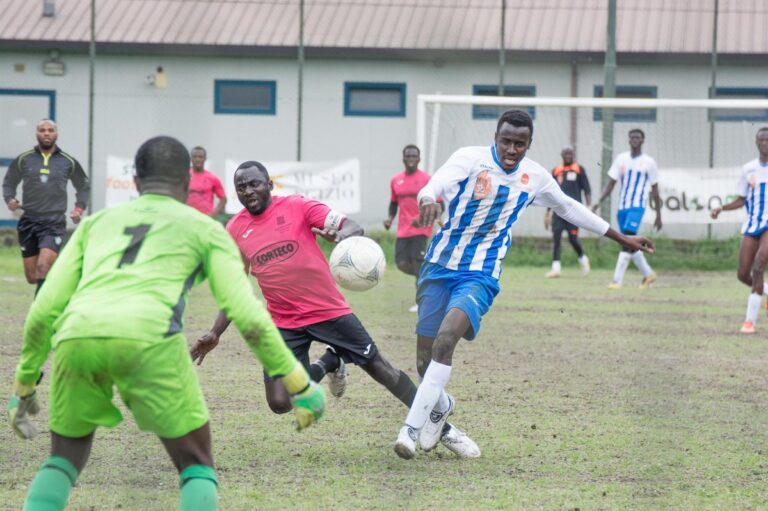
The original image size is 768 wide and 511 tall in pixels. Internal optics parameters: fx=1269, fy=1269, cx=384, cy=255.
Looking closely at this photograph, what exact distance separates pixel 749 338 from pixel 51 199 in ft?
23.5

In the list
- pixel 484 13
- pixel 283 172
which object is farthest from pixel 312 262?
pixel 484 13

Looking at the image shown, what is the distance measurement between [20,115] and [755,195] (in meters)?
15.2

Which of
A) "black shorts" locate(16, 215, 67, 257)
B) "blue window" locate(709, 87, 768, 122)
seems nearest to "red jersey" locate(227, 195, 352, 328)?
"black shorts" locate(16, 215, 67, 257)

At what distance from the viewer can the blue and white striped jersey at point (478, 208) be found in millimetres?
7133

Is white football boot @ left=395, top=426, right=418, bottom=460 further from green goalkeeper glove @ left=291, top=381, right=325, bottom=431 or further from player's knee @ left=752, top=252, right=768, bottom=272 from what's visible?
player's knee @ left=752, top=252, right=768, bottom=272

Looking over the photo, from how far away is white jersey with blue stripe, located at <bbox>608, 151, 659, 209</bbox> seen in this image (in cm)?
1791

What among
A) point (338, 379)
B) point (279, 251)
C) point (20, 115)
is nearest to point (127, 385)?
point (279, 251)

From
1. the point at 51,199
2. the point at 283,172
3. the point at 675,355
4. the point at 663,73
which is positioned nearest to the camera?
the point at 675,355

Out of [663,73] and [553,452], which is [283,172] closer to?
[663,73]

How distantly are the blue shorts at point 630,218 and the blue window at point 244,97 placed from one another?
820cm

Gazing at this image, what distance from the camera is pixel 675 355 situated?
1159 cm

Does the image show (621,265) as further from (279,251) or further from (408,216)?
(279,251)

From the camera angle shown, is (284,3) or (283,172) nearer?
(283,172)

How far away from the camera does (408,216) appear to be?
15672mm
